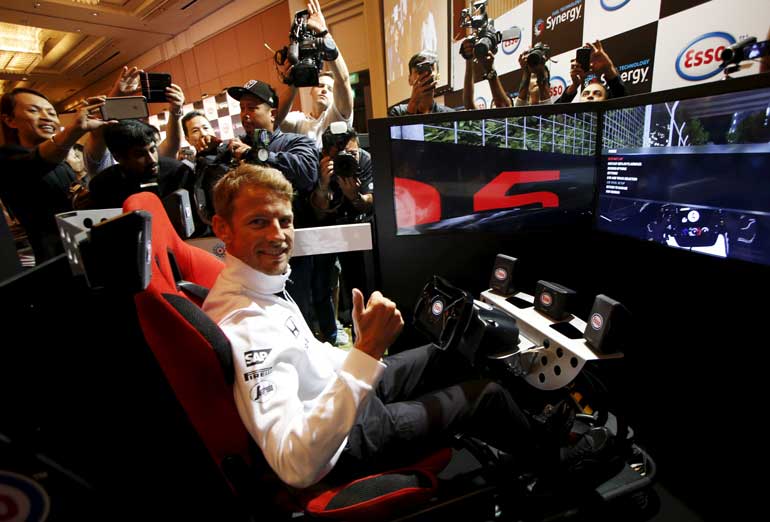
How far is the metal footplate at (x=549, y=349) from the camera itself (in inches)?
47.4

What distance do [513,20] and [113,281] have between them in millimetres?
3487

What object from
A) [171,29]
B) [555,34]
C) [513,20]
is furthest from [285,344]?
[171,29]

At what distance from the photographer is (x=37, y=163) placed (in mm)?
1888

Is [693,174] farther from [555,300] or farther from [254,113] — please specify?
[254,113]

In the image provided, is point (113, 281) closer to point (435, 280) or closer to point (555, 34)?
point (435, 280)

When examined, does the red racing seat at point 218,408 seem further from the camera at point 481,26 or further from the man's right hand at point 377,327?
the camera at point 481,26

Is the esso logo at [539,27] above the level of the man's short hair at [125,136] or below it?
above

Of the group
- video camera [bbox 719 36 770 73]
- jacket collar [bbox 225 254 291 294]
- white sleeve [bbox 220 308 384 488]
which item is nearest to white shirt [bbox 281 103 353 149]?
jacket collar [bbox 225 254 291 294]

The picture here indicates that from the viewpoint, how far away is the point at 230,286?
3.35 ft

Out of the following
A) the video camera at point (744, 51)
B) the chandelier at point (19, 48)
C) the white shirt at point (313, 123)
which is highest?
the chandelier at point (19, 48)

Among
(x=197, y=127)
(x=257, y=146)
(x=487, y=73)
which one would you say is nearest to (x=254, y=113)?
(x=257, y=146)

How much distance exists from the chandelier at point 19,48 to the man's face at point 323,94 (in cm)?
623

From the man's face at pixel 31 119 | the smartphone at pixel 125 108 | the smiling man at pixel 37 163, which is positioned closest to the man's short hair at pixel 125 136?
the smiling man at pixel 37 163

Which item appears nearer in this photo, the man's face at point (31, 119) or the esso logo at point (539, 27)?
the man's face at point (31, 119)
